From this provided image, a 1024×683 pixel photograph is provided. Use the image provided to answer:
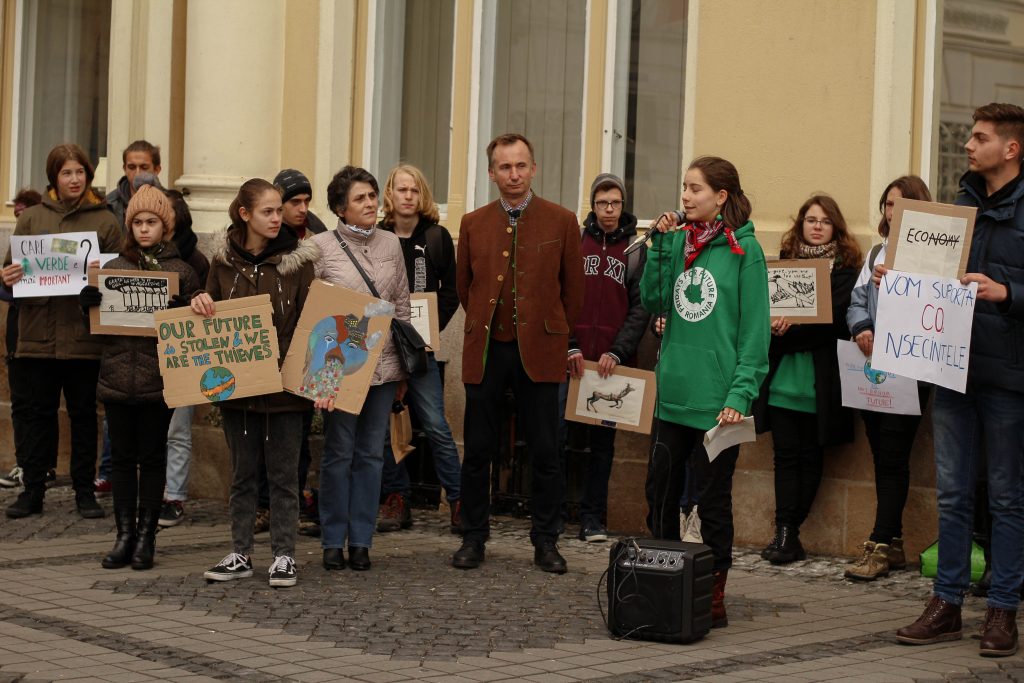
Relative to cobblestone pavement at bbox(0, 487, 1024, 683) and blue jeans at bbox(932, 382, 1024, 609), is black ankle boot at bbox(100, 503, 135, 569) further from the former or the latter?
blue jeans at bbox(932, 382, 1024, 609)

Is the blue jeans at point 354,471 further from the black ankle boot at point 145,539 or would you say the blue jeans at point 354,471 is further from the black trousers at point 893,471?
the black trousers at point 893,471

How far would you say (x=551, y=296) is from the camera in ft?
27.7

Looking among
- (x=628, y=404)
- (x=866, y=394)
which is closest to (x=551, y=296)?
(x=628, y=404)

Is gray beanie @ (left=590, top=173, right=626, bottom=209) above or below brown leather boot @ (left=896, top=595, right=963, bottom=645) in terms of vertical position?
above

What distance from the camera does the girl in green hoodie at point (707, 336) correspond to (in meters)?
7.07

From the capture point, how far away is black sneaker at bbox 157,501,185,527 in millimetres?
9898

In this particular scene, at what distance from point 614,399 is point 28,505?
3617 mm

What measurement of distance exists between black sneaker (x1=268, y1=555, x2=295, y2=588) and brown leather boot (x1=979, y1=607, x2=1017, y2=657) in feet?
10.3

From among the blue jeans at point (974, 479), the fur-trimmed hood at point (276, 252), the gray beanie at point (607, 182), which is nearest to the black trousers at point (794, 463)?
the gray beanie at point (607, 182)

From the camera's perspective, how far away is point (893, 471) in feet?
28.5

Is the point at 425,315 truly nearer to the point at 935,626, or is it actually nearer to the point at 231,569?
the point at 231,569

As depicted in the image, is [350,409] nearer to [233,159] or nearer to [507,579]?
[507,579]

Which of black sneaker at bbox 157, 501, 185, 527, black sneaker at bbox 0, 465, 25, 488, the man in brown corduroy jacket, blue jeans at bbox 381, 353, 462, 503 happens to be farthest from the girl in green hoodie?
black sneaker at bbox 0, 465, 25, 488

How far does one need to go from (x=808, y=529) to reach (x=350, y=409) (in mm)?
2776
